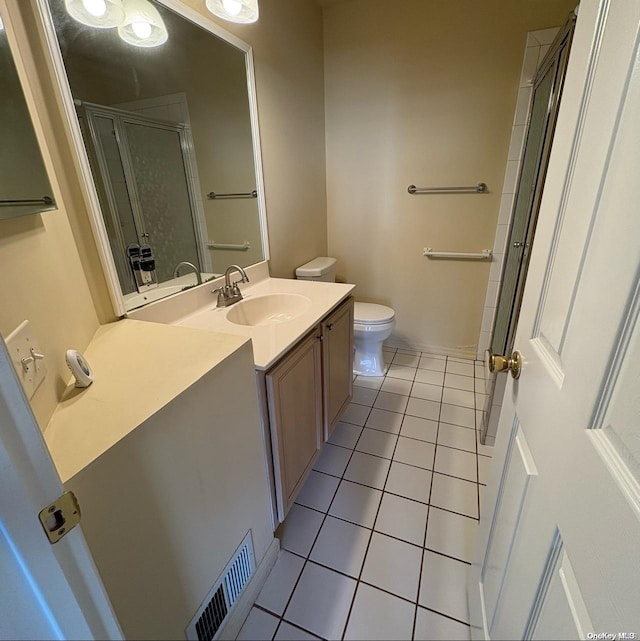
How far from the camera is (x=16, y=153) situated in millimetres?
691

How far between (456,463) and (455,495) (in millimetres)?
202

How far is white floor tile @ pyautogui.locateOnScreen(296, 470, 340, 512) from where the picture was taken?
1.49 meters

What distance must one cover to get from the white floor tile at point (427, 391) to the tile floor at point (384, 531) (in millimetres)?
45

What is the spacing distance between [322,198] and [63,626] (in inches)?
102

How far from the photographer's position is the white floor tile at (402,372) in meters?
2.47

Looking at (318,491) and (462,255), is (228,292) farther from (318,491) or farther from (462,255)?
(462,255)

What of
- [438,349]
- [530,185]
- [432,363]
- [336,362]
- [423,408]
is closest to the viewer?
[336,362]

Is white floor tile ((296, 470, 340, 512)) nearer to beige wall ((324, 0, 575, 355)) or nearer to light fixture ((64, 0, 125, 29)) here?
beige wall ((324, 0, 575, 355))

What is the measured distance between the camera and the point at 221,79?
60.0 inches

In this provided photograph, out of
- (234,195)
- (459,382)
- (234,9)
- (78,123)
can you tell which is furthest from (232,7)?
(459,382)

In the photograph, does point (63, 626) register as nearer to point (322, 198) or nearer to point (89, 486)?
point (89, 486)

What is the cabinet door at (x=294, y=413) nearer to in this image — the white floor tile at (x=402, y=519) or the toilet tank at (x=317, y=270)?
the white floor tile at (x=402, y=519)

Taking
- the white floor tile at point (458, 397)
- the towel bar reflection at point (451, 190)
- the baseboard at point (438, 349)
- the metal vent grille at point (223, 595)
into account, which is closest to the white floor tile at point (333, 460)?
the metal vent grille at point (223, 595)

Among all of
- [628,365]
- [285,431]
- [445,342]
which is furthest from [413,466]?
[628,365]
